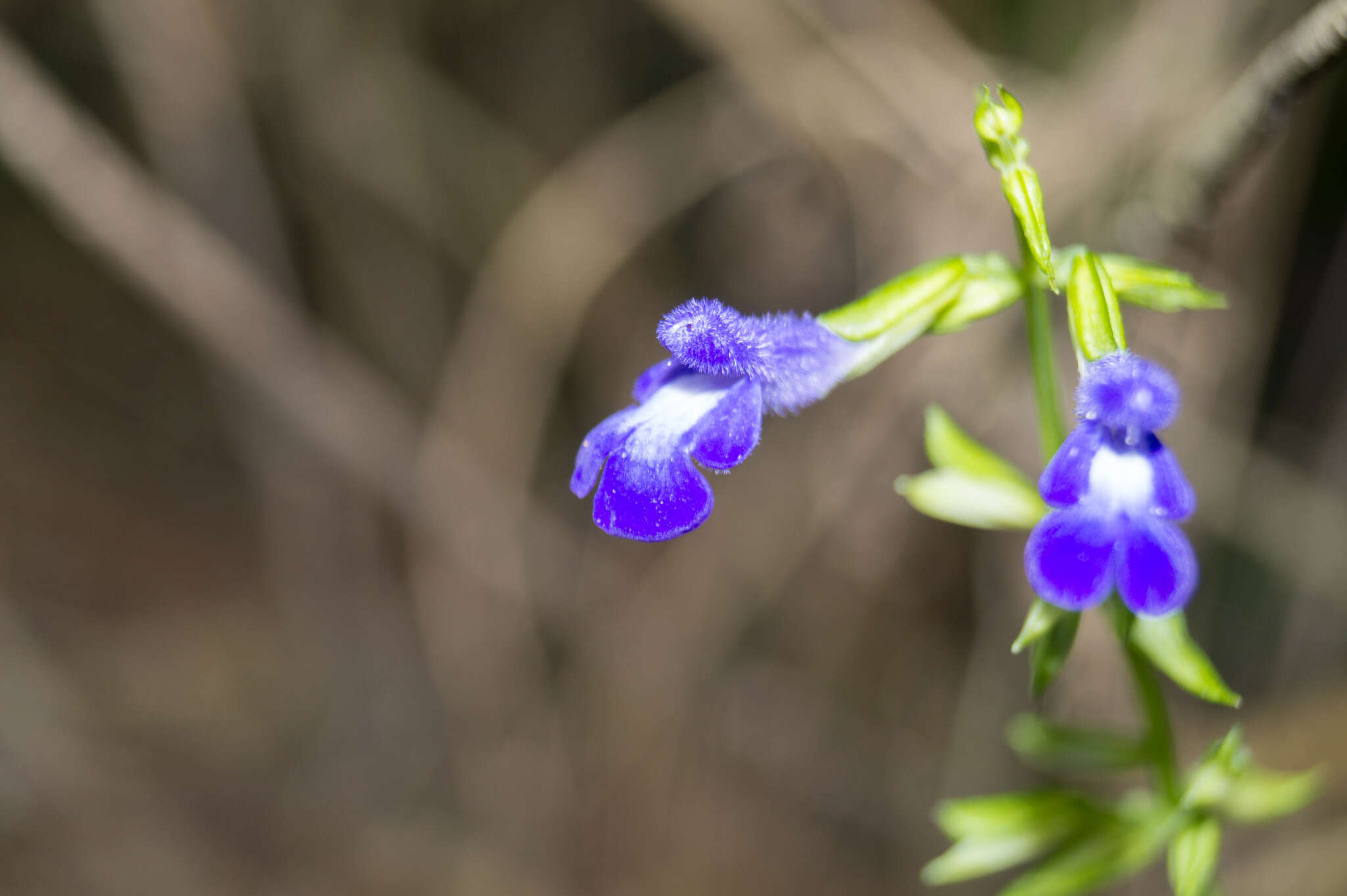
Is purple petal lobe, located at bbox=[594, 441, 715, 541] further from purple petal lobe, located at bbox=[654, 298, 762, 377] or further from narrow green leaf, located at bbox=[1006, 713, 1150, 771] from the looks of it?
narrow green leaf, located at bbox=[1006, 713, 1150, 771]

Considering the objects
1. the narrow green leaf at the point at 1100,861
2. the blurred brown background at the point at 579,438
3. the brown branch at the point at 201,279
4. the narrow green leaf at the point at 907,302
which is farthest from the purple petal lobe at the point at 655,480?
the brown branch at the point at 201,279

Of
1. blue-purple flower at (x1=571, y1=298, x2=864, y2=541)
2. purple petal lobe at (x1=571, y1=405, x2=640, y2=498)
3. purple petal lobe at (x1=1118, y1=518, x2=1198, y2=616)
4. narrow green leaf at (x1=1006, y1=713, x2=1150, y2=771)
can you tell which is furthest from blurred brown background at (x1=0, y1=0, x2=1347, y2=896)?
purple petal lobe at (x1=571, y1=405, x2=640, y2=498)

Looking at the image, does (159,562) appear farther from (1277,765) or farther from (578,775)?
(1277,765)

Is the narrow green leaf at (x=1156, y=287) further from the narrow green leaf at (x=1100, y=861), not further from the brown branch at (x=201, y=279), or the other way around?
the brown branch at (x=201, y=279)

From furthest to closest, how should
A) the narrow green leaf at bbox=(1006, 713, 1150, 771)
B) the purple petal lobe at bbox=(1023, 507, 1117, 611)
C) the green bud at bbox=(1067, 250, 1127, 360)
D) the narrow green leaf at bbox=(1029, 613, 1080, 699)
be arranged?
the narrow green leaf at bbox=(1006, 713, 1150, 771)
the narrow green leaf at bbox=(1029, 613, 1080, 699)
the green bud at bbox=(1067, 250, 1127, 360)
the purple petal lobe at bbox=(1023, 507, 1117, 611)

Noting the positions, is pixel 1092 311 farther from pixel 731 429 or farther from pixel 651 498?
pixel 651 498

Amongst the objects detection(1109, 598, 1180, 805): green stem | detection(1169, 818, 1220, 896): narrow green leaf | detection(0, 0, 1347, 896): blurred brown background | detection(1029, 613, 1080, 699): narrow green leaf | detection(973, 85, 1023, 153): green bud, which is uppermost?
detection(0, 0, 1347, 896): blurred brown background
